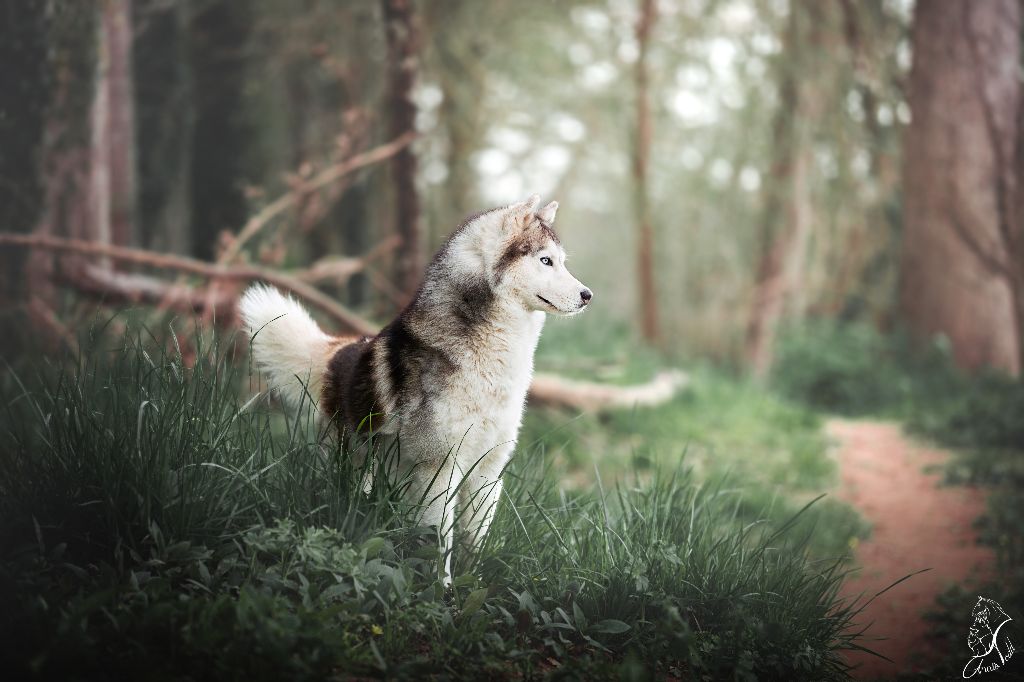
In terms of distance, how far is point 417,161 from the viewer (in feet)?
28.2

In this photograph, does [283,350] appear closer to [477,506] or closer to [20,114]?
[477,506]

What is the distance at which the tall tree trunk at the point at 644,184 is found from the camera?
12.8 m

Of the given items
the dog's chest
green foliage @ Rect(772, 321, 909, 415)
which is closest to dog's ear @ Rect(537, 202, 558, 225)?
the dog's chest

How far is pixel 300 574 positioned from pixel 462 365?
1.07 metres

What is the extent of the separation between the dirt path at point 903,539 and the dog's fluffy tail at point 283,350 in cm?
280

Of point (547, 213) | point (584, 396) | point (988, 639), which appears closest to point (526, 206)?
point (547, 213)

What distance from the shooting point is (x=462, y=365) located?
356 centimetres

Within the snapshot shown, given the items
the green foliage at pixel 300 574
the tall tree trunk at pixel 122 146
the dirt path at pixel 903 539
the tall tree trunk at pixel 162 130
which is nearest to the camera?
the green foliage at pixel 300 574

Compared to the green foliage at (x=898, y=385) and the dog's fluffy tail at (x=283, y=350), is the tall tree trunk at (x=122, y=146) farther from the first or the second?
the green foliage at (x=898, y=385)

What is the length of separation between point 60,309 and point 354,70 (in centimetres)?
686

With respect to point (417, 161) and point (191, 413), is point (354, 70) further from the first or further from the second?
point (191, 413)

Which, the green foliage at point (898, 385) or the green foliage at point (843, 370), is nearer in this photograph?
the green foliage at point (898, 385)

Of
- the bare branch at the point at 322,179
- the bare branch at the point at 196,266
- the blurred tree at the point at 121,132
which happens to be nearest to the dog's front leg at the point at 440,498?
the bare branch at the point at 196,266

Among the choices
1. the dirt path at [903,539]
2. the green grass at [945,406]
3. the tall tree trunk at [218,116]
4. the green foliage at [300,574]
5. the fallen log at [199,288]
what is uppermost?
the tall tree trunk at [218,116]
